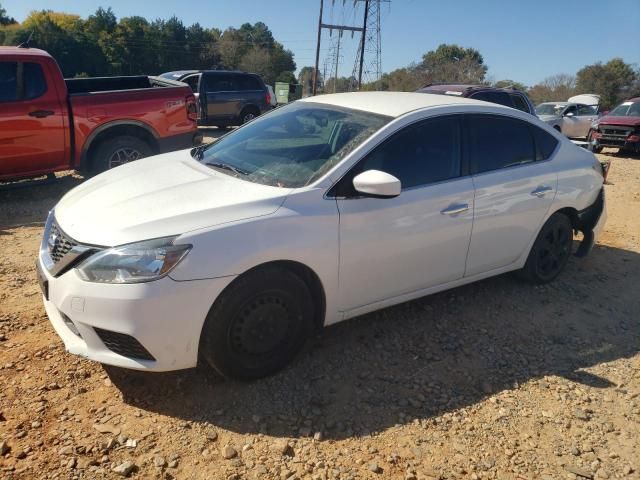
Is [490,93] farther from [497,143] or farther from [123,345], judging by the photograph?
[123,345]

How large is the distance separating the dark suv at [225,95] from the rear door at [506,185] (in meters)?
12.0

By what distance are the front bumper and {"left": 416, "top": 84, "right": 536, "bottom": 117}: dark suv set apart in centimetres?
768

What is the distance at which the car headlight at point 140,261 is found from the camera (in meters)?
2.50

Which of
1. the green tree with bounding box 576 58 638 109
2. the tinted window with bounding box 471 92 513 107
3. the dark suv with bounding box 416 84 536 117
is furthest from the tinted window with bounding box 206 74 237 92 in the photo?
the green tree with bounding box 576 58 638 109

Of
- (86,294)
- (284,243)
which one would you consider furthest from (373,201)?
(86,294)

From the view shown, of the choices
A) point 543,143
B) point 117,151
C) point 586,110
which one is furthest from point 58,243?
point 586,110

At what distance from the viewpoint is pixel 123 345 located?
2600mm

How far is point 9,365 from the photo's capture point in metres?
3.05

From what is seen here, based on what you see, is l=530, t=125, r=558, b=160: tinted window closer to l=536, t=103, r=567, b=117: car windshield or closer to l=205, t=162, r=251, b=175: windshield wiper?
l=205, t=162, r=251, b=175: windshield wiper

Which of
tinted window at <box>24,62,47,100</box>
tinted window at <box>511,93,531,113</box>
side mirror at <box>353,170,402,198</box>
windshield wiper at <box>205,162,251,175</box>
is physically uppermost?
tinted window at <box>511,93,531,113</box>

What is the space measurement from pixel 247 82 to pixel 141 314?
14317 millimetres

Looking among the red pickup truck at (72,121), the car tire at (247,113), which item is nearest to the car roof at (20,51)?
the red pickup truck at (72,121)

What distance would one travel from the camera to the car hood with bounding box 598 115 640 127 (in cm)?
1477

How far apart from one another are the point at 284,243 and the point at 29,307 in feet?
7.45
